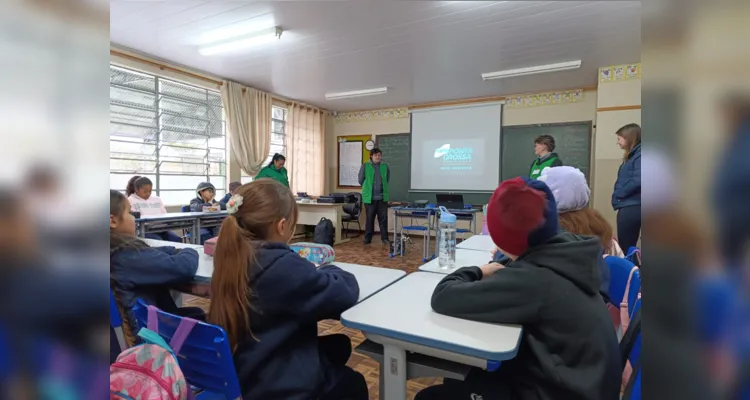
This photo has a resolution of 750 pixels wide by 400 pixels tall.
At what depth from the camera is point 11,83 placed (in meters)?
0.18

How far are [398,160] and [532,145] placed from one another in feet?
7.31

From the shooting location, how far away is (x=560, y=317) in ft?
2.92

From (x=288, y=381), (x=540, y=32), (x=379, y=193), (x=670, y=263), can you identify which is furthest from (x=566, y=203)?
(x=379, y=193)

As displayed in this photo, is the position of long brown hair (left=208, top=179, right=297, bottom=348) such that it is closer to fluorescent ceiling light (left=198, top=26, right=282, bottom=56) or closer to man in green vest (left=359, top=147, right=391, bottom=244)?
fluorescent ceiling light (left=198, top=26, right=282, bottom=56)

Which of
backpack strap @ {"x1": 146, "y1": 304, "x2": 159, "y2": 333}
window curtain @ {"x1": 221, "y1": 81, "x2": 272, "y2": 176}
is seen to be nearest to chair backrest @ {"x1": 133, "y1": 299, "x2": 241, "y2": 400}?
backpack strap @ {"x1": 146, "y1": 304, "x2": 159, "y2": 333}

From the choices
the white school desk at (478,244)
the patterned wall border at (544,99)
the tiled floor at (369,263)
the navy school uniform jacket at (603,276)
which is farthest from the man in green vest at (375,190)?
the navy school uniform jacket at (603,276)

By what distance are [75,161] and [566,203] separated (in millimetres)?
1489

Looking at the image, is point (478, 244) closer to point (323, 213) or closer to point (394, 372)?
point (394, 372)

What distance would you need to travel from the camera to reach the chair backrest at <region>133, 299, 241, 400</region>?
3.00 feet

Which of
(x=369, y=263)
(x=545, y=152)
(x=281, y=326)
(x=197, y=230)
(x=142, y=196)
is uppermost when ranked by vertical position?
(x=545, y=152)

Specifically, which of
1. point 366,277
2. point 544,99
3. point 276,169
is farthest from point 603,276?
point 544,99

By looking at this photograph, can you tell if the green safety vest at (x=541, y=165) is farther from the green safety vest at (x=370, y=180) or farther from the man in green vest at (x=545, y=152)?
the green safety vest at (x=370, y=180)

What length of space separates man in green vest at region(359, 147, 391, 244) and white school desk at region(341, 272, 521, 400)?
186 inches

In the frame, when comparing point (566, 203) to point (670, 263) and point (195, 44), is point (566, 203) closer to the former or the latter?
point (670, 263)
